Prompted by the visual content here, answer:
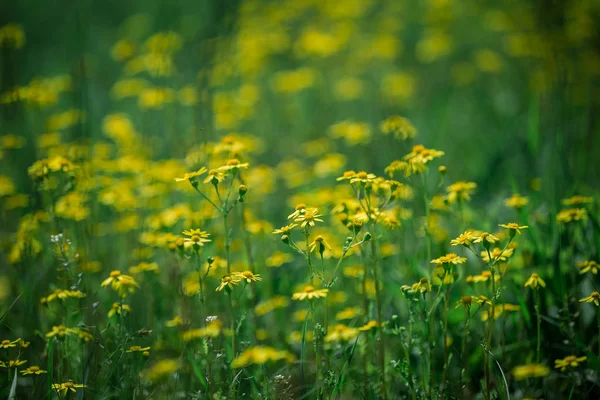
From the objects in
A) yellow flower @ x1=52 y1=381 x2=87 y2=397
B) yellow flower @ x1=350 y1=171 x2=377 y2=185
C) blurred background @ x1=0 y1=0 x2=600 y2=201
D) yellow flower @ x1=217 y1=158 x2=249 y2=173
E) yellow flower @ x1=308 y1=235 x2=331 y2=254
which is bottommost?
yellow flower @ x1=52 y1=381 x2=87 y2=397

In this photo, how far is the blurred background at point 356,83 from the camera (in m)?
4.31

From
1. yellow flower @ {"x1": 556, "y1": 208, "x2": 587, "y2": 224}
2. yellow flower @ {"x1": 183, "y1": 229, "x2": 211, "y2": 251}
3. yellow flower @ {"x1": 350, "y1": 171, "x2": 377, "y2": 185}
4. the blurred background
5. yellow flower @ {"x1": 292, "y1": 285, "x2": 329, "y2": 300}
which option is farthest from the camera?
the blurred background

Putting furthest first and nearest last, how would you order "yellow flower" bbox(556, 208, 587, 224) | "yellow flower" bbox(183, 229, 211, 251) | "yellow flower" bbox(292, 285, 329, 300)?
"yellow flower" bbox(556, 208, 587, 224), "yellow flower" bbox(183, 229, 211, 251), "yellow flower" bbox(292, 285, 329, 300)

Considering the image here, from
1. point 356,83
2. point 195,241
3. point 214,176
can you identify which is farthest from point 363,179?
point 356,83

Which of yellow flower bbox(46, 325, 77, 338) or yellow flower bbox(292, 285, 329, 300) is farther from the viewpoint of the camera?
yellow flower bbox(46, 325, 77, 338)

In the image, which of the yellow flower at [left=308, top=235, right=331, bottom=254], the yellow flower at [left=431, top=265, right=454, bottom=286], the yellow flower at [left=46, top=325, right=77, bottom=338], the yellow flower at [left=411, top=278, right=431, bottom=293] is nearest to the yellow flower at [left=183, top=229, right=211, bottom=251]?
the yellow flower at [left=308, top=235, right=331, bottom=254]

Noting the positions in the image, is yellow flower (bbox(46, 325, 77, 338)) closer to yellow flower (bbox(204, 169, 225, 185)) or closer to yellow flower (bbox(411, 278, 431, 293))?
yellow flower (bbox(204, 169, 225, 185))

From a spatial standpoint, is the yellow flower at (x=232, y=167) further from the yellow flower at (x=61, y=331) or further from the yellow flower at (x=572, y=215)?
the yellow flower at (x=572, y=215)

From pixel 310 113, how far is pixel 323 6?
4.44 feet

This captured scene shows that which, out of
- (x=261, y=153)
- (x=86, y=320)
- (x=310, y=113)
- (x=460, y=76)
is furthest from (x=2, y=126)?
(x=460, y=76)

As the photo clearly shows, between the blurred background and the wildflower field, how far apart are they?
0.04 meters

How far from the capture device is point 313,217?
2162 millimetres

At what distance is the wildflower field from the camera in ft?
7.36

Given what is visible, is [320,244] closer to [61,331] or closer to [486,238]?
[486,238]
